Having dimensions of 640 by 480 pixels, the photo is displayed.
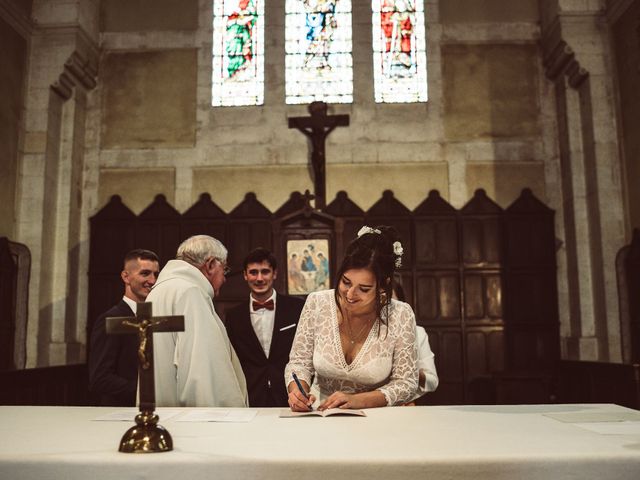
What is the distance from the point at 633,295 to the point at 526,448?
7152mm

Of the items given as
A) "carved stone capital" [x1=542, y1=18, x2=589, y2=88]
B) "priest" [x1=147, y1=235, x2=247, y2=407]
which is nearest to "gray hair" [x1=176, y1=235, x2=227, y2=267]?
"priest" [x1=147, y1=235, x2=247, y2=407]

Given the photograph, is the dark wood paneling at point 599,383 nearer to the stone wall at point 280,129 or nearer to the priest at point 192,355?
the stone wall at point 280,129

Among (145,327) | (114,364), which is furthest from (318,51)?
(145,327)

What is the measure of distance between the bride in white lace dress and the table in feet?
2.29

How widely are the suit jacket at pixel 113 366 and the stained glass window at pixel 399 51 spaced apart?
7023mm

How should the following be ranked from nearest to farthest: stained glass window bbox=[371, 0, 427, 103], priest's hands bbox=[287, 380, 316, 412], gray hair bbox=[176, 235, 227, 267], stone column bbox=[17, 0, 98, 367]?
priest's hands bbox=[287, 380, 316, 412]
gray hair bbox=[176, 235, 227, 267]
stone column bbox=[17, 0, 98, 367]
stained glass window bbox=[371, 0, 427, 103]

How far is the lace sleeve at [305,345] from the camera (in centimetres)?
326

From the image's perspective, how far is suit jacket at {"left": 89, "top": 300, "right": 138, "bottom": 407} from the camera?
3.80m

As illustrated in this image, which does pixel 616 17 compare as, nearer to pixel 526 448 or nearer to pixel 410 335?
pixel 410 335

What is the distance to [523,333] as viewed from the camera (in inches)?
360

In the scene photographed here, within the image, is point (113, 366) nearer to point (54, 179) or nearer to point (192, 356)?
point (192, 356)

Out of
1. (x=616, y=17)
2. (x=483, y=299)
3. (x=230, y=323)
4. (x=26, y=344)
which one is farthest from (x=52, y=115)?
(x=616, y=17)

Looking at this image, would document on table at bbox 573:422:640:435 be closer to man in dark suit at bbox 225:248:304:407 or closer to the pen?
the pen

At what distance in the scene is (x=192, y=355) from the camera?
3223 mm
